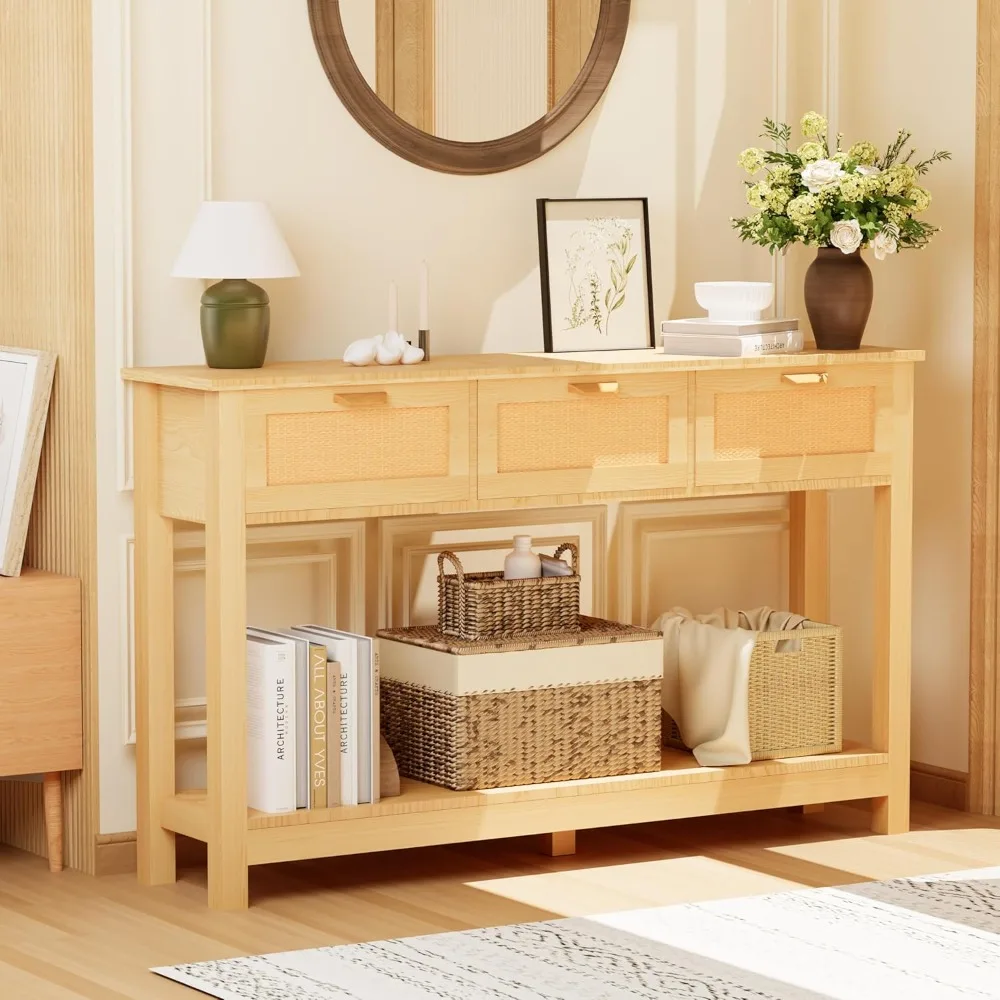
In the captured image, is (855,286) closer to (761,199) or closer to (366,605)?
(761,199)

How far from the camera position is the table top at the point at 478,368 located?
3.46 metres

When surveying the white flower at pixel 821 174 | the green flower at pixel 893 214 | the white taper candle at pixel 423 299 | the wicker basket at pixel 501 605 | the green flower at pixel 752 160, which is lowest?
the wicker basket at pixel 501 605

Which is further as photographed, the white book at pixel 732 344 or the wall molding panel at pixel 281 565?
the white book at pixel 732 344

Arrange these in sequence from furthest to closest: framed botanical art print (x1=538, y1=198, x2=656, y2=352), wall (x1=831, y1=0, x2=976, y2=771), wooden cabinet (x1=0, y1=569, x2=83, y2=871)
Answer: wall (x1=831, y1=0, x2=976, y2=771) < framed botanical art print (x1=538, y1=198, x2=656, y2=352) < wooden cabinet (x1=0, y1=569, x2=83, y2=871)

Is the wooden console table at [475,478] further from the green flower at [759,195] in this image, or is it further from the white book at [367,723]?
the green flower at [759,195]

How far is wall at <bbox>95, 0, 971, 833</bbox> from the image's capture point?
3764mm

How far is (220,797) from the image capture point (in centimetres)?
350

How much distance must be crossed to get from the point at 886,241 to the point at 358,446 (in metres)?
1.23

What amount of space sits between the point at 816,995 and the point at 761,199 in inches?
68.7

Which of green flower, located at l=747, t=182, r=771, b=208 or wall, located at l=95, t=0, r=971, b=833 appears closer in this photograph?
wall, located at l=95, t=0, r=971, b=833

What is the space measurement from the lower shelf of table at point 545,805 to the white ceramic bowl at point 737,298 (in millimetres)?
923

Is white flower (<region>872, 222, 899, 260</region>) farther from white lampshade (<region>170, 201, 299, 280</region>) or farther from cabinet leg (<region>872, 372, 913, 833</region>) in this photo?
white lampshade (<region>170, 201, 299, 280</region>)

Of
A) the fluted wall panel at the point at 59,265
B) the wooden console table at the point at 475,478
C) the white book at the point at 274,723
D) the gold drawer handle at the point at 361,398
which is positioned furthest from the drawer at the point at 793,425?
the fluted wall panel at the point at 59,265

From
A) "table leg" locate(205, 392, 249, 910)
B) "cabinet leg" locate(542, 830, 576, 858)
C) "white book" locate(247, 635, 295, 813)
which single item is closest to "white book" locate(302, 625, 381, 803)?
"white book" locate(247, 635, 295, 813)
